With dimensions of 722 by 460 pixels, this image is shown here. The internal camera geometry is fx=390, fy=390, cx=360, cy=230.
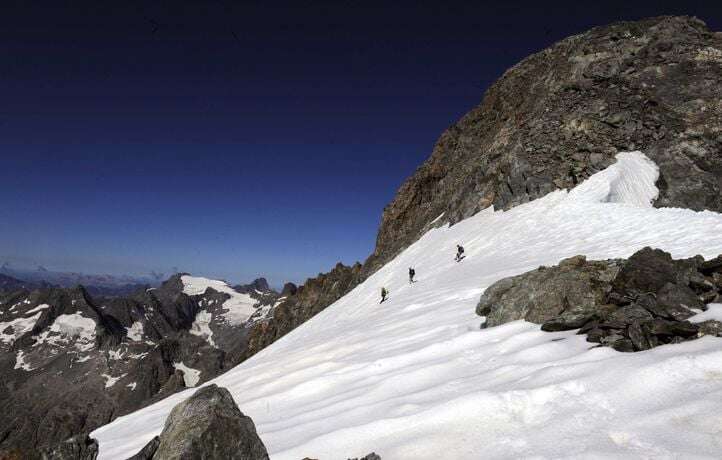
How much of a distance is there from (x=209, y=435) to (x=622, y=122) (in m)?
31.2

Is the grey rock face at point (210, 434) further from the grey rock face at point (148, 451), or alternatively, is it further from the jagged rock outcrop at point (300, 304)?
the jagged rock outcrop at point (300, 304)

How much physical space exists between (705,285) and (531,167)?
78.1ft

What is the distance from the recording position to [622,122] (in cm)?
2681

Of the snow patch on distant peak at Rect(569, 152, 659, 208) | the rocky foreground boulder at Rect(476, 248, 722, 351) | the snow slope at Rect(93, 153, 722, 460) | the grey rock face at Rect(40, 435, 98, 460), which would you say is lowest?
the snow slope at Rect(93, 153, 722, 460)

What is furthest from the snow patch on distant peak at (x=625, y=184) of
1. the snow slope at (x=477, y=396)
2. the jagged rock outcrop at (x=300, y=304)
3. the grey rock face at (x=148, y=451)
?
the jagged rock outcrop at (x=300, y=304)

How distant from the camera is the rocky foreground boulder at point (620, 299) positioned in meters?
5.92

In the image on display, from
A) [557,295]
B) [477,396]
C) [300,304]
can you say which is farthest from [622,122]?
[300,304]

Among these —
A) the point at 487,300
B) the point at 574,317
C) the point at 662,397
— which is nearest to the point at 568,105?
the point at 487,300

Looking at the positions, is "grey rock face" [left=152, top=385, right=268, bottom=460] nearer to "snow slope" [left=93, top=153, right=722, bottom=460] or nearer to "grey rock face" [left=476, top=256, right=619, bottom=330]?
"snow slope" [left=93, top=153, right=722, bottom=460]

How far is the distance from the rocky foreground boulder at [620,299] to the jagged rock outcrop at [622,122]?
15959mm

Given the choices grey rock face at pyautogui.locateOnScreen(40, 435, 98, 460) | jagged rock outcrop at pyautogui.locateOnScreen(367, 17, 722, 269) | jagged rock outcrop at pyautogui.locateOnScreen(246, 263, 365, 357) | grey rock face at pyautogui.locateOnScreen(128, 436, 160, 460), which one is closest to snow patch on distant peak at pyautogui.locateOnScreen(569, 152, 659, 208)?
jagged rock outcrop at pyautogui.locateOnScreen(367, 17, 722, 269)

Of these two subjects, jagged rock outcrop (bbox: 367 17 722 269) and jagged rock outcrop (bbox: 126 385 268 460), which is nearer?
jagged rock outcrop (bbox: 126 385 268 460)

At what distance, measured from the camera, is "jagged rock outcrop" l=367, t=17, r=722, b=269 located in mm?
23422

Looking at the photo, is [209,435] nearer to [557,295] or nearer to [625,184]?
[557,295]
